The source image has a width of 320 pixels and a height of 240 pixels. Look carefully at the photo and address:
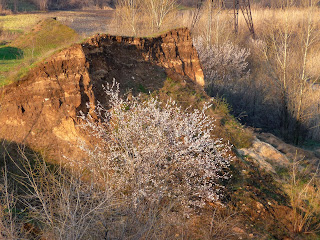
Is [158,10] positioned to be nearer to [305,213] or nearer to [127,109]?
[127,109]

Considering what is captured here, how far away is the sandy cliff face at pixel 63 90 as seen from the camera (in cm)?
693

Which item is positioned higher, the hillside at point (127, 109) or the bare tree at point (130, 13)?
the bare tree at point (130, 13)

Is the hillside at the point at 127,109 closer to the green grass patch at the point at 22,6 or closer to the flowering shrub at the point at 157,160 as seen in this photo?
the flowering shrub at the point at 157,160

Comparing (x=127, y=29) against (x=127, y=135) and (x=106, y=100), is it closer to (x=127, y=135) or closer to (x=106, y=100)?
(x=106, y=100)

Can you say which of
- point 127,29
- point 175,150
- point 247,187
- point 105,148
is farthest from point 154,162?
point 127,29

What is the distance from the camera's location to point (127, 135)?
5840mm

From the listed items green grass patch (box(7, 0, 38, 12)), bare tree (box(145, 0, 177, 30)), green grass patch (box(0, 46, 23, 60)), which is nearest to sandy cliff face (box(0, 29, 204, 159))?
green grass patch (box(0, 46, 23, 60))

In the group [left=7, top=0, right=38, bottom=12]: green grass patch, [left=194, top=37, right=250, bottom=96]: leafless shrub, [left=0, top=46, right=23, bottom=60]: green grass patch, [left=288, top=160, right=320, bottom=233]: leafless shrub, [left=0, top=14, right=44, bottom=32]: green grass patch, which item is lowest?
[left=288, top=160, right=320, bottom=233]: leafless shrub

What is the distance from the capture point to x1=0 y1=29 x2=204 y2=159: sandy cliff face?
693cm

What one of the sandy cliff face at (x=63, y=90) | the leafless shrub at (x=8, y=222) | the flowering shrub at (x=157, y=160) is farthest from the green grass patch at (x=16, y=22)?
the leafless shrub at (x=8, y=222)

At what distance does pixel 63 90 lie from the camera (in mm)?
7355

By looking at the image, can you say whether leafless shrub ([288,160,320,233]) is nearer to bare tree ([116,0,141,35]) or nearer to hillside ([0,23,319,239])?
hillside ([0,23,319,239])

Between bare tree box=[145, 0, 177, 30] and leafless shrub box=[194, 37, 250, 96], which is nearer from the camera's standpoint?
leafless shrub box=[194, 37, 250, 96]

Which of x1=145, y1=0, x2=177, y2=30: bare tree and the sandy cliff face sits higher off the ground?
x1=145, y1=0, x2=177, y2=30: bare tree
